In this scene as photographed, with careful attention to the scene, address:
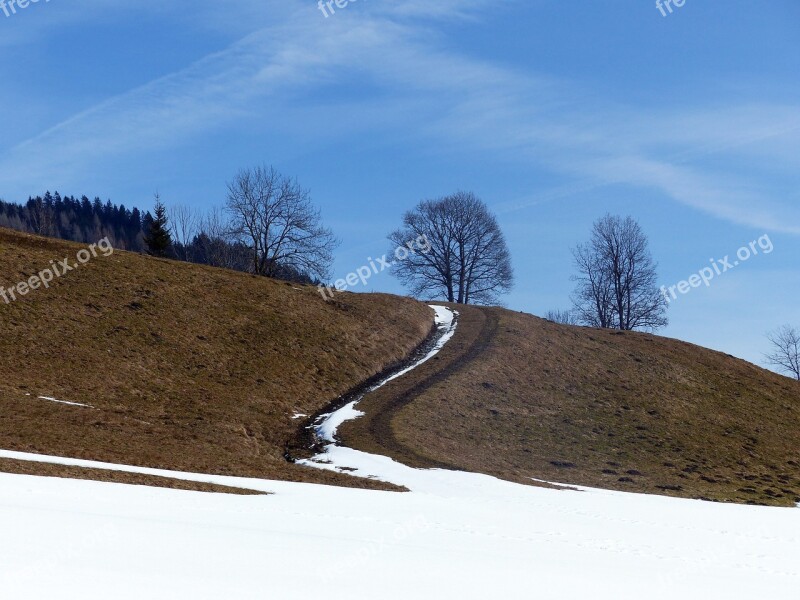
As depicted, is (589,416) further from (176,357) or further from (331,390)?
(176,357)

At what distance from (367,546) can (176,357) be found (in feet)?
68.6

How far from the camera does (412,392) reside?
102ft

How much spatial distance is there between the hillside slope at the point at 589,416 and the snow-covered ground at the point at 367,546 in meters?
5.65

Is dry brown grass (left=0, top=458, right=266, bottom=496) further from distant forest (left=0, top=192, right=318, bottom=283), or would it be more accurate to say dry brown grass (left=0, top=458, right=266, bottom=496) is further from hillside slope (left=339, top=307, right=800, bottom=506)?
distant forest (left=0, top=192, right=318, bottom=283)

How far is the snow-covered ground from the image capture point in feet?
24.7

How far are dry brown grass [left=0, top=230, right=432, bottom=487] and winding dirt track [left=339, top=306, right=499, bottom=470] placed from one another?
199 centimetres

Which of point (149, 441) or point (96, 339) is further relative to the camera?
point (96, 339)

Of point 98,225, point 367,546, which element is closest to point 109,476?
point 367,546

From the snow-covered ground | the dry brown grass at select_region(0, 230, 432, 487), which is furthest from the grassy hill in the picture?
the snow-covered ground

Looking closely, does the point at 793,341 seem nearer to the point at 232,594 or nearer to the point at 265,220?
the point at 265,220

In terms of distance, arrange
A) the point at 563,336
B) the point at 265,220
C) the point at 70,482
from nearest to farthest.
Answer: the point at 70,482
the point at 563,336
the point at 265,220

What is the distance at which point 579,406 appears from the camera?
33469 millimetres

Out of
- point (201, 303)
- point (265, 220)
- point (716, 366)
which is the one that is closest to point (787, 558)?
point (201, 303)

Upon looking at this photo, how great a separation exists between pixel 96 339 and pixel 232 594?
23.8 meters
